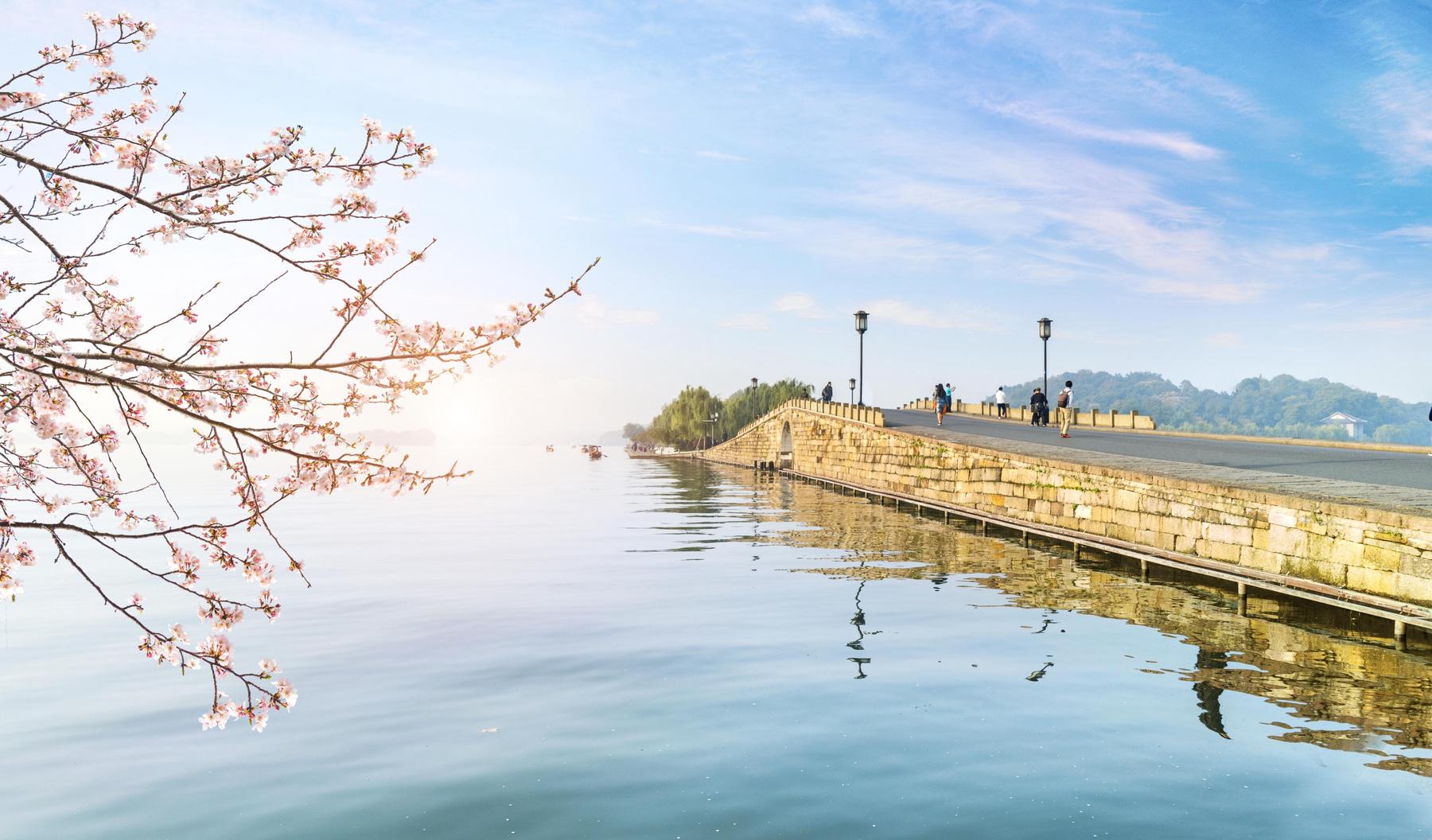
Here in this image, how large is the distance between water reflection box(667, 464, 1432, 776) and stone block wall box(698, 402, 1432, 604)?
72 cm

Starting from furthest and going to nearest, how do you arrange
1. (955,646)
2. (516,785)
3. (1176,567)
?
1. (1176,567)
2. (955,646)
3. (516,785)

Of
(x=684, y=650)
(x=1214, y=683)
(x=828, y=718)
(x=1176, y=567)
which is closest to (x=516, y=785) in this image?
Answer: (x=828, y=718)

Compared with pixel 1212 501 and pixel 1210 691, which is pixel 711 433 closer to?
pixel 1212 501

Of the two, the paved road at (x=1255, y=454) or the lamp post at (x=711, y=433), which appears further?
the lamp post at (x=711, y=433)

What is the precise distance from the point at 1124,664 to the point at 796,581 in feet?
25.8

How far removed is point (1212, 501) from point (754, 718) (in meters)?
11.4

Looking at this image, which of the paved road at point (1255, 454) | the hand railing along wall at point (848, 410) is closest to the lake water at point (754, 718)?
the paved road at point (1255, 454)

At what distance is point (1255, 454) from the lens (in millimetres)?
25609

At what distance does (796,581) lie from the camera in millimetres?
18469

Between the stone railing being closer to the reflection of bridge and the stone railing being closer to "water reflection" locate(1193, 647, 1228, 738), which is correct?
the reflection of bridge

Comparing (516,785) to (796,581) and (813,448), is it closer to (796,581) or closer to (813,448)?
(796,581)

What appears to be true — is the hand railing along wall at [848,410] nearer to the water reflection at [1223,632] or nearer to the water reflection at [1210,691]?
the water reflection at [1223,632]

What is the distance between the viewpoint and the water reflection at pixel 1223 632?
8.95 metres

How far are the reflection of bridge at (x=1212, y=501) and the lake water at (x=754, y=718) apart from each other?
0.78m
